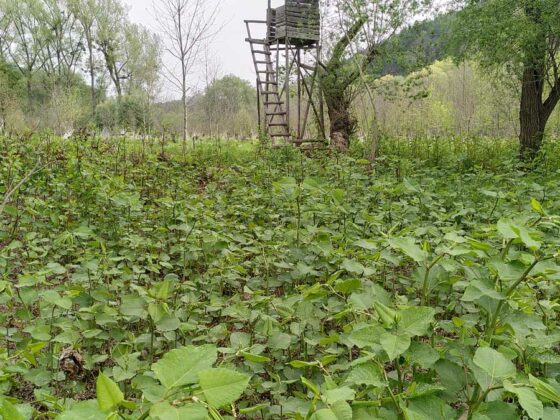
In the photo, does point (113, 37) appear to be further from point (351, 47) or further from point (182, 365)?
point (182, 365)

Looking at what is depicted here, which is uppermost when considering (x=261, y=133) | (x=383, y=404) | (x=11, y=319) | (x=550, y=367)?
(x=261, y=133)

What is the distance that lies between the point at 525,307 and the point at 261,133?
9112 mm

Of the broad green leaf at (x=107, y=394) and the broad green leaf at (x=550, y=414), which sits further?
the broad green leaf at (x=550, y=414)

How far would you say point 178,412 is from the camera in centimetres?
53

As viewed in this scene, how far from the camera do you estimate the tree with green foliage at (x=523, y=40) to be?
635 centimetres

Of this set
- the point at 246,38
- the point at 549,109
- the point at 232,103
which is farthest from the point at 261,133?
the point at 232,103

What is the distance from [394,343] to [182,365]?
438 mm

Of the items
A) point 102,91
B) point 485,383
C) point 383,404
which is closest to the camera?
point 485,383

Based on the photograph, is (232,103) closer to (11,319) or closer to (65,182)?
(65,182)

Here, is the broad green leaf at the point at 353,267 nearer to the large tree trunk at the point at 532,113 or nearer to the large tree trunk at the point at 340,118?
the large tree trunk at the point at 532,113

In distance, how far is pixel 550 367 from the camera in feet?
4.51

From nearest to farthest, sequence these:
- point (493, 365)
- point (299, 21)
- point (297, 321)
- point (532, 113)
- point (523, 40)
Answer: point (493, 365) → point (297, 321) → point (523, 40) → point (532, 113) → point (299, 21)

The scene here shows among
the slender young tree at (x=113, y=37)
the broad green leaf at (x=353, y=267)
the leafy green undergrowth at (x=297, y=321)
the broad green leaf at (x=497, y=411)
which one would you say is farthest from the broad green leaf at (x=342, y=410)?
the slender young tree at (x=113, y=37)

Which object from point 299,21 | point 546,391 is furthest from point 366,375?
point 299,21
